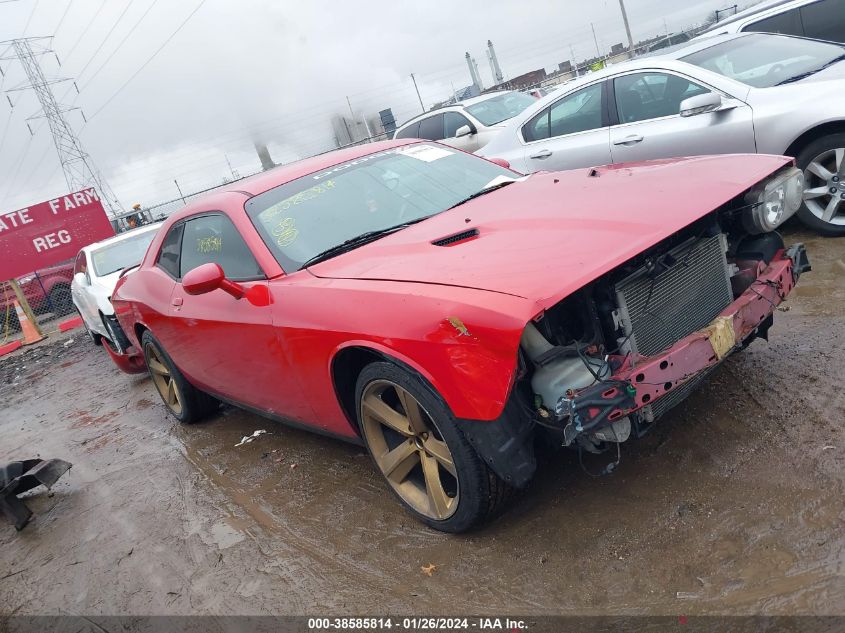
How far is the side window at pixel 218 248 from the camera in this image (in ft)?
11.3

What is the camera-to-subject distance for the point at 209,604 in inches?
112

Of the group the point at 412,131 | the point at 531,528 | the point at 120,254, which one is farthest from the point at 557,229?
the point at 412,131

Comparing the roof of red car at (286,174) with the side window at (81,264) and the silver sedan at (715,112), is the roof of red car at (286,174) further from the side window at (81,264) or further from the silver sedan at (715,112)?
the side window at (81,264)

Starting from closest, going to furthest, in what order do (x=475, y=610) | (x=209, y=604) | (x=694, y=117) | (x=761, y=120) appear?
(x=475, y=610) → (x=209, y=604) → (x=761, y=120) → (x=694, y=117)

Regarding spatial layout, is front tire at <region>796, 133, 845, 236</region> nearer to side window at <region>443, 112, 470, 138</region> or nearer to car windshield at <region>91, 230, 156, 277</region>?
side window at <region>443, 112, 470, 138</region>

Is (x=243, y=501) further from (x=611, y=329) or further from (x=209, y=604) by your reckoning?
(x=611, y=329)

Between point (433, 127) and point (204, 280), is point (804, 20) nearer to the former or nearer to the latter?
point (433, 127)

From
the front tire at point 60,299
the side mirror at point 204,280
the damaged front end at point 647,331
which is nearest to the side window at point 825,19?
the damaged front end at point 647,331

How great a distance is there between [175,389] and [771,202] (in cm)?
424

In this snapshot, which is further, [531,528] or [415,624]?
[531,528]

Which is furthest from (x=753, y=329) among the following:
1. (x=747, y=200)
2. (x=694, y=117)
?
(x=694, y=117)

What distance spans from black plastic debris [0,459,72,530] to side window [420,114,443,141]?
833 cm

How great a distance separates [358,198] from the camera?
3.56m

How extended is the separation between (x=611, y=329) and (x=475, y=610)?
1.15 m
